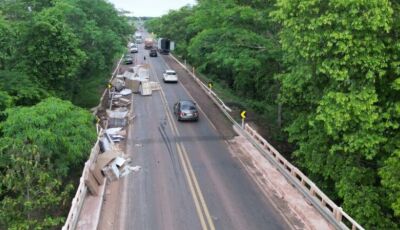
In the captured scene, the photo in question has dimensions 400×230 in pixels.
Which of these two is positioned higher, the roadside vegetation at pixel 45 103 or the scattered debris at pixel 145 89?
the roadside vegetation at pixel 45 103

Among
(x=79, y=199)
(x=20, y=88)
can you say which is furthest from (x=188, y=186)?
(x=20, y=88)

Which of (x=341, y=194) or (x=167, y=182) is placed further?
(x=167, y=182)

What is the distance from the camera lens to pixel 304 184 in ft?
62.7

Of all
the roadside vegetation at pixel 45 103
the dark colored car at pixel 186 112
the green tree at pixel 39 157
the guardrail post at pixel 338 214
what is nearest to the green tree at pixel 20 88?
the roadside vegetation at pixel 45 103

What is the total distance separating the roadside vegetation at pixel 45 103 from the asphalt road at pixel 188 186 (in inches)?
121

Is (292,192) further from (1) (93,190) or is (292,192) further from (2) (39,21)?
(2) (39,21)

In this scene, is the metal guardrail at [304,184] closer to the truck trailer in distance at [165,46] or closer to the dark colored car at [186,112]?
the dark colored car at [186,112]

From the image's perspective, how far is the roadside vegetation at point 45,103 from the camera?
15.2 metres

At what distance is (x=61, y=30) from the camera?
26844mm

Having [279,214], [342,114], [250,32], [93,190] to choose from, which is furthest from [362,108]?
[250,32]

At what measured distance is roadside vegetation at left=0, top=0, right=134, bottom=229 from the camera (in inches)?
598

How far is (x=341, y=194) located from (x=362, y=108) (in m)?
4.06

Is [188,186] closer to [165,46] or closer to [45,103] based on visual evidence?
[45,103]

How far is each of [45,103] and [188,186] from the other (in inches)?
304
